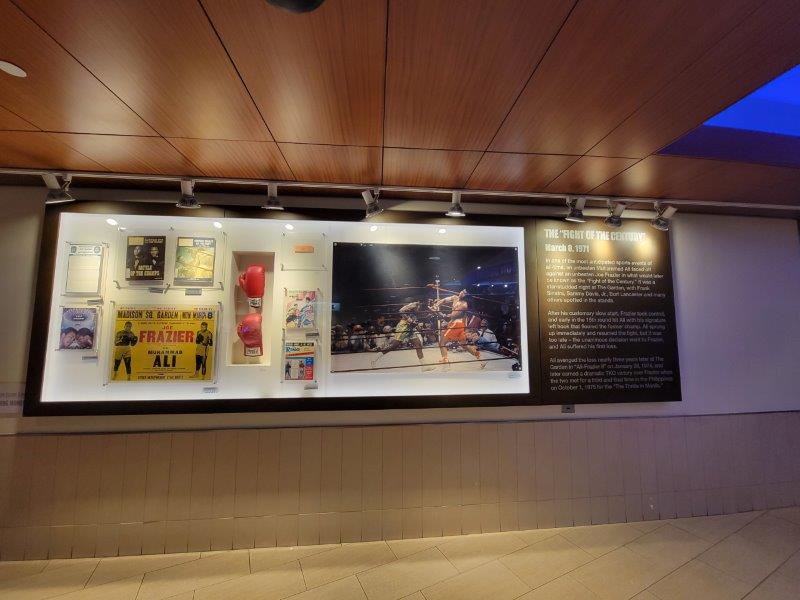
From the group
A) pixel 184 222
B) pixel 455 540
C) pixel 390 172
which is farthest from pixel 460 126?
pixel 455 540

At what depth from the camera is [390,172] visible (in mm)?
2473

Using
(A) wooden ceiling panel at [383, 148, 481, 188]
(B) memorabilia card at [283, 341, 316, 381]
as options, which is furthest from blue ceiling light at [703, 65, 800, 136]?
(B) memorabilia card at [283, 341, 316, 381]

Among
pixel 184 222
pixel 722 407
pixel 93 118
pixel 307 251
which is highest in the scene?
pixel 93 118

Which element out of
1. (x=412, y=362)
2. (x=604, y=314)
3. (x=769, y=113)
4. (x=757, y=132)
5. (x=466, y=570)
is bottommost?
(x=466, y=570)

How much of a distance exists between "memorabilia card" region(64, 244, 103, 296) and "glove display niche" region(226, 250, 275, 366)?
3.07 feet

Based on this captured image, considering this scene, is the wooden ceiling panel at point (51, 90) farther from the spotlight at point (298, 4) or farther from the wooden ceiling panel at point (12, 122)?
the spotlight at point (298, 4)

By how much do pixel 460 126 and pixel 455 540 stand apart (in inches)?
113

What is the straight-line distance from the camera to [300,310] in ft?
9.22

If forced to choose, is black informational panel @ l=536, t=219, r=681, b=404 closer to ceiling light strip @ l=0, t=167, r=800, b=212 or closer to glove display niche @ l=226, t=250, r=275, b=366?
ceiling light strip @ l=0, t=167, r=800, b=212

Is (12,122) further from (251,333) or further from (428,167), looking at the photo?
(428,167)

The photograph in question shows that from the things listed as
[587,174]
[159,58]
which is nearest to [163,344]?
[159,58]

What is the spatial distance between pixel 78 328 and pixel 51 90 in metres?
1.66

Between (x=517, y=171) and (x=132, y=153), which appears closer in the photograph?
(x=132, y=153)

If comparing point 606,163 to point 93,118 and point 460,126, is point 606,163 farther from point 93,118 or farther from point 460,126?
point 93,118
